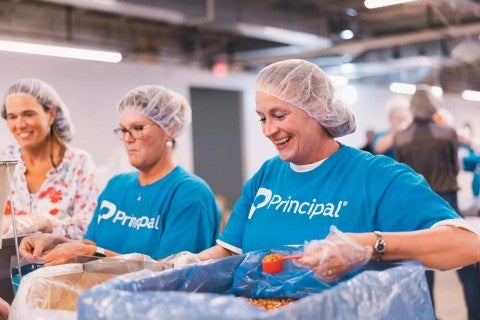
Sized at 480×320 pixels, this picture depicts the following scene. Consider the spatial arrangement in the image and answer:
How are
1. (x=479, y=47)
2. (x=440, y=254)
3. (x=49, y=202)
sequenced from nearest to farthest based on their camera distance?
(x=440, y=254) < (x=49, y=202) < (x=479, y=47)

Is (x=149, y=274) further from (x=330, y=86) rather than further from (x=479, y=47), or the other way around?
(x=479, y=47)

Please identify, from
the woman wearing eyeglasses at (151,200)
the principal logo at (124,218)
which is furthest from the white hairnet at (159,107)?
the principal logo at (124,218)

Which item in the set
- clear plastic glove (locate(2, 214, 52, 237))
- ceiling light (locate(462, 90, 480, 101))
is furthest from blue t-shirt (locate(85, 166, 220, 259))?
ceiling light (locate(462, 90, 480, 101))

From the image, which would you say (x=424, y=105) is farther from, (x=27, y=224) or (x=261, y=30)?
(x=261, y=30)

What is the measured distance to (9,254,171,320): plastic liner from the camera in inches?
57.9

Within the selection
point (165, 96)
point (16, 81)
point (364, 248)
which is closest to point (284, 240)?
point (364, 248)

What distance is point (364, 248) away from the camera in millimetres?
1296

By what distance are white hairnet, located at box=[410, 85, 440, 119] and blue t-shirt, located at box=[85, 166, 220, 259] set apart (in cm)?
216

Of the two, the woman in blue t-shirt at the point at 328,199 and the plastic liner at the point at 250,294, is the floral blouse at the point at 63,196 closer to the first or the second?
the woman in blue t-shirt at the point at 328,199

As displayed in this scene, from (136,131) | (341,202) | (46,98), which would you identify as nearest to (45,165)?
(46,98)

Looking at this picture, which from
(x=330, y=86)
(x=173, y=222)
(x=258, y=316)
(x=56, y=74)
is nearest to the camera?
(x=258, y=316)

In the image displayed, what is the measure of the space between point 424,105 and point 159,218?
2427 mm

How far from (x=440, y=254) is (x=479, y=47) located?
26.6 ft

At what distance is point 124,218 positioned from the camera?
2.28 m
